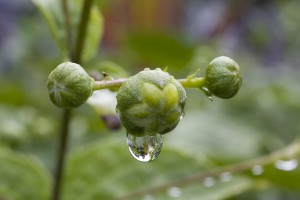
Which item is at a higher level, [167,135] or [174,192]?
[167,135]

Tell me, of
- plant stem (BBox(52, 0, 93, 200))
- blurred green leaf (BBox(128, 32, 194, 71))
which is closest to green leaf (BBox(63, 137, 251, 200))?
plant stem (BBox(52, 0, 93, 200))

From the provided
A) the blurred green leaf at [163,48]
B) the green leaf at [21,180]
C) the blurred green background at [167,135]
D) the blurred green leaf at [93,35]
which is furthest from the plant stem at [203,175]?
the blurred green leaf at [163,48]

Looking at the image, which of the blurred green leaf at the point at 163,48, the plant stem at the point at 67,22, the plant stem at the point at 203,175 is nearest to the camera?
the plant stem at the point at 67,22

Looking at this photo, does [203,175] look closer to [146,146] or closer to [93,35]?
[93,35]

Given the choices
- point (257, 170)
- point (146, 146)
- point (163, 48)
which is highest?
point (163, 48)

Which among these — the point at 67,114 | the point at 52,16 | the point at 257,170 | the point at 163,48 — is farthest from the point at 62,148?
the point at 163,48

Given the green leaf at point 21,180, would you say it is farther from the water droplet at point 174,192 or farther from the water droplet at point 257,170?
the water droplet at point 257,170

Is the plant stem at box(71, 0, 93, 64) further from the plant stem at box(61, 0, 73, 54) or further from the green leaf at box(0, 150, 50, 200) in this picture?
the green leaf at box(0, 150, 50, 200)
